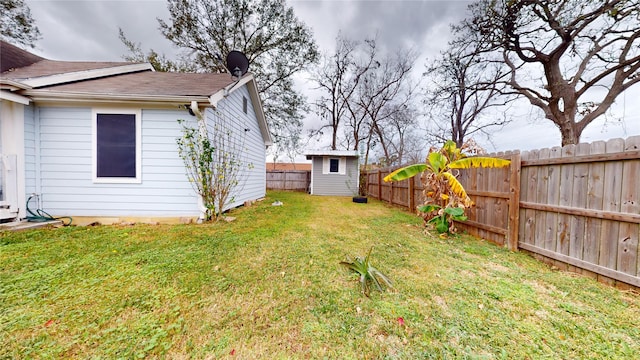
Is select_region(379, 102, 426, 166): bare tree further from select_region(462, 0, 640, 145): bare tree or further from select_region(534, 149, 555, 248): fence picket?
select_region(534, 149, 555, 248): fence picket

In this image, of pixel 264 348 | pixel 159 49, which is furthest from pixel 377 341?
pixel 159 49

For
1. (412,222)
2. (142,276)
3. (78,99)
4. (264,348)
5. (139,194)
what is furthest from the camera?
(412,222)

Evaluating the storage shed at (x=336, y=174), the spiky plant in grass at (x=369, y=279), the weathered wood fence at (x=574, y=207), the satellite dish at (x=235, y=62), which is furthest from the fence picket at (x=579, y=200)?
the storage shed at (x=336, y=174)

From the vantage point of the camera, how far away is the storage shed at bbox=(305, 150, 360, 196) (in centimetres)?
1327

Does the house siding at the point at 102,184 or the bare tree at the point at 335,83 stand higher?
the bare tree at the point at 335,83

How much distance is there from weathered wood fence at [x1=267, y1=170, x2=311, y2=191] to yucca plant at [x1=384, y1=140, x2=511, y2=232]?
11438 millimetres

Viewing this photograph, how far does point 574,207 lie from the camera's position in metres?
3.00

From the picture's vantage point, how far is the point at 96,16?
8.32 m

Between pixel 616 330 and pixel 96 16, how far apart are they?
15.4 m

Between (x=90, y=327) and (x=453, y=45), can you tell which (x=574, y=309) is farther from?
(x=453, y=45)

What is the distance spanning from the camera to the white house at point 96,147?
4.42 m

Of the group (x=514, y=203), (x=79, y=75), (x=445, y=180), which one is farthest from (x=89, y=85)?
(x=514, y=203)

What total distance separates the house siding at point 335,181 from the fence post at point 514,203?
30.9ft

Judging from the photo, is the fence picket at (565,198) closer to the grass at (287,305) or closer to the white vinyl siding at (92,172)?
the grass at (287,305)
